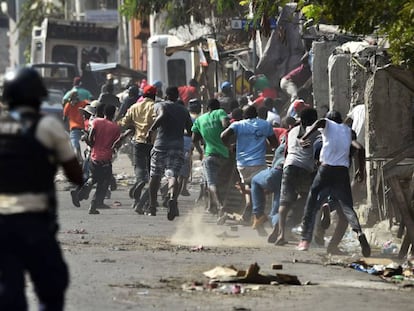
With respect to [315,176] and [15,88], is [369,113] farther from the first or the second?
[15,88]

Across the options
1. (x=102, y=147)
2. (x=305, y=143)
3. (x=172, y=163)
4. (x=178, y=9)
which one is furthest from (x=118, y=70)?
(x=305, y=143)

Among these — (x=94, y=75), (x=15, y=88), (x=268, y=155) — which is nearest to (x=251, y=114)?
(x=268, y=155)

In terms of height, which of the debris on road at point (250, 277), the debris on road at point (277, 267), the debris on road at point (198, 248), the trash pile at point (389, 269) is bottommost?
the debris on road at point (198, 248)

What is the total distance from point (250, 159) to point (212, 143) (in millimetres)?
1172

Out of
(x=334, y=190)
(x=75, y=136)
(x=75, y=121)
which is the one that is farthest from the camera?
(x=75, y=136)

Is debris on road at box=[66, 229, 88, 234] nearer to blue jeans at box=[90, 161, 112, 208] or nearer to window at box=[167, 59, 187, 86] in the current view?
blue jeans at box=[90, 161, 112, 208]

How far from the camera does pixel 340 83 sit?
19.1 metres

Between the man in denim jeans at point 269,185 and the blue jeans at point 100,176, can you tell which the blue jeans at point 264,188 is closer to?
the man in denim jeans at point 269,185

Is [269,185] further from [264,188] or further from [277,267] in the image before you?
[277,267]

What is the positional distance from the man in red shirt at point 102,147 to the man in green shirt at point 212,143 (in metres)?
1.39

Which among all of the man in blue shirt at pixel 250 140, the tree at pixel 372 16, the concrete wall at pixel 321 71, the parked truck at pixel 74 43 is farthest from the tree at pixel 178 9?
the tree at pixel 372 16

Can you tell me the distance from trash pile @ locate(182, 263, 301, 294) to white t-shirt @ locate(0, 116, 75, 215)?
3672 mm

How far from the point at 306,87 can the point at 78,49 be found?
25438 millimetres

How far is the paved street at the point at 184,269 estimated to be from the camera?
9.95 meters
